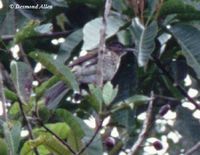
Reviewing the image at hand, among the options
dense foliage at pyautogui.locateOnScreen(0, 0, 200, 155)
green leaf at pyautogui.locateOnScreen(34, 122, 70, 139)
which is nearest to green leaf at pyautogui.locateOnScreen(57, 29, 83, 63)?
dense foliage at pyautogui.locateOnScreen(0, 0, 200, 155)

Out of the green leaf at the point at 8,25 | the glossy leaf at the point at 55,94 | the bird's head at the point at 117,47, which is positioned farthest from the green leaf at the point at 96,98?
the green leaf at the point at 8,25

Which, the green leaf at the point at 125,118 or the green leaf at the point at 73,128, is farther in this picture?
the green leaf at the point at 125,118

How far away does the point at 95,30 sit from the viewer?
1.45m

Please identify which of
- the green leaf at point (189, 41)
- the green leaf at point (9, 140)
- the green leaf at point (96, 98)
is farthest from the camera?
the green leaf at point (189, 41)

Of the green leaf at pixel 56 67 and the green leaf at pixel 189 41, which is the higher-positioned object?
the green leaf at pixel 56 67

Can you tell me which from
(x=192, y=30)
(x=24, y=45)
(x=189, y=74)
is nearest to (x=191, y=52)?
(x=192, y=30)

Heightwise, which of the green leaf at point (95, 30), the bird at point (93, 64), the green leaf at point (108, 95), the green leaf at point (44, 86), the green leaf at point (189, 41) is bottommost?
the bird at point (93, 64)

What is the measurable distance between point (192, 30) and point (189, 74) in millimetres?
316

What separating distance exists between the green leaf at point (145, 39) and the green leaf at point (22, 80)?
0.80ft

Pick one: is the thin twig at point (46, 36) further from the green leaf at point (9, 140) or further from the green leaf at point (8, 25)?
the green leaf at point (9, 140)

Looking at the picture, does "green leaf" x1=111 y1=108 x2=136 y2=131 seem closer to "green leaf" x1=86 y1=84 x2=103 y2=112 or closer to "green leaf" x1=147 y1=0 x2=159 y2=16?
"green leaf" x1=147 y1=0 x2=159 y2=16

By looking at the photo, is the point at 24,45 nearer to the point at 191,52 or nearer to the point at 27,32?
the point at 27,32

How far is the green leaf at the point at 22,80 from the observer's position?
3.95 feet

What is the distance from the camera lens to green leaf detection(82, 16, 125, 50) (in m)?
1.41
